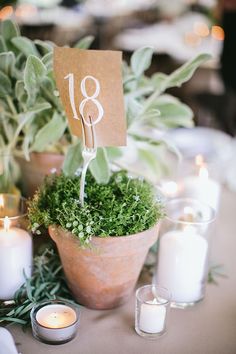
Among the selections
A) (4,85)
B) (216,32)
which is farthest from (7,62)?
(216,32)

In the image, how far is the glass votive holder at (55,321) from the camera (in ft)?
2.61

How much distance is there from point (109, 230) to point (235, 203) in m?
0.66

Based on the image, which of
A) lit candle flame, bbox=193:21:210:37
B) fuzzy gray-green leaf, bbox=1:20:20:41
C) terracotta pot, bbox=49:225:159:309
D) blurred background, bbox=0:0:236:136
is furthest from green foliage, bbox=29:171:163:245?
lit candle flame, bbox=193:21:210:37

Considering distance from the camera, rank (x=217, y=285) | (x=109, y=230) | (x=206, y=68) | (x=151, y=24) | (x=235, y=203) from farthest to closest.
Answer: (x=151, y=24)
(x=206, y=68)
(x=235, y=203)
(x=217, y=285)
(x=109, y=230)

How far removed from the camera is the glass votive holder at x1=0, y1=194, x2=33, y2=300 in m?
0.89

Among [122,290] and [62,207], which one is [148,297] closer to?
[122,290]

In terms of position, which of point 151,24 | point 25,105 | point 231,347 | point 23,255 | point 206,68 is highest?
point 151,24

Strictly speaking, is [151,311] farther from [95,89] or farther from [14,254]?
[95,89]

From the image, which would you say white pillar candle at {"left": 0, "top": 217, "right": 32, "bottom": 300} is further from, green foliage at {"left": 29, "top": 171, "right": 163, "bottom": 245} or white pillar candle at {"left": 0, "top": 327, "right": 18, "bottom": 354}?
white pillar candle at {"left": 0, "top": 327, "right": 18, "bottom": 354}

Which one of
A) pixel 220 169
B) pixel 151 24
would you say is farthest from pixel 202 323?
pixel 151 24

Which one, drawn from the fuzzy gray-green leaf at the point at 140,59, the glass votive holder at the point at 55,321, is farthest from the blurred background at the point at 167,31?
the glass votive holder at the point at 55,321

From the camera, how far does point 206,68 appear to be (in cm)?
381

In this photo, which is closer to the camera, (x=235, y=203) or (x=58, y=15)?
(x=235, y=203)

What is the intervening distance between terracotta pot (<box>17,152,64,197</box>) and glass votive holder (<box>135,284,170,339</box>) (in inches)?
14.2
